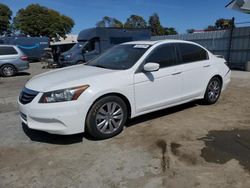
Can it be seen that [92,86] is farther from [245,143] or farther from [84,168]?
[245,143]

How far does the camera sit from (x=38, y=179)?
3654 mm

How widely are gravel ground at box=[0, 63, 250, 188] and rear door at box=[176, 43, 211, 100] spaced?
0.57 meters

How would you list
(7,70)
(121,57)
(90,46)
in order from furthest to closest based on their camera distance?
(90,46)
(7,70)
(121,57)

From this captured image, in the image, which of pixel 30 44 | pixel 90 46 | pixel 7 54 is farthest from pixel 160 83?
pixel 30 44

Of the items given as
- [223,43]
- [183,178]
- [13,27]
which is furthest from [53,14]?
[183,178]

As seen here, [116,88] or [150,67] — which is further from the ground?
[150,67]

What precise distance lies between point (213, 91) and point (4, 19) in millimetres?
50589

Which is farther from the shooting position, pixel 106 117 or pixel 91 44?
pixel 91 44

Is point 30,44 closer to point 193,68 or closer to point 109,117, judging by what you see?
point 193,68

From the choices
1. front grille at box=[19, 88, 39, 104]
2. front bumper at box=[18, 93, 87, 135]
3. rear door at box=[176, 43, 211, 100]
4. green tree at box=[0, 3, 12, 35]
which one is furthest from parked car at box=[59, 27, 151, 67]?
green tree at box=[0, 3, 12, 35]

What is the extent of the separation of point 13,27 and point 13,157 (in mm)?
51804

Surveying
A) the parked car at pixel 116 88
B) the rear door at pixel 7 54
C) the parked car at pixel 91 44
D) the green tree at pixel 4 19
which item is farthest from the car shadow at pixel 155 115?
the green tree at pixel 4 19

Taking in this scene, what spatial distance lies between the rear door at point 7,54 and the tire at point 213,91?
11699 mm

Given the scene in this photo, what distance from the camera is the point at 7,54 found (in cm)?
1541
